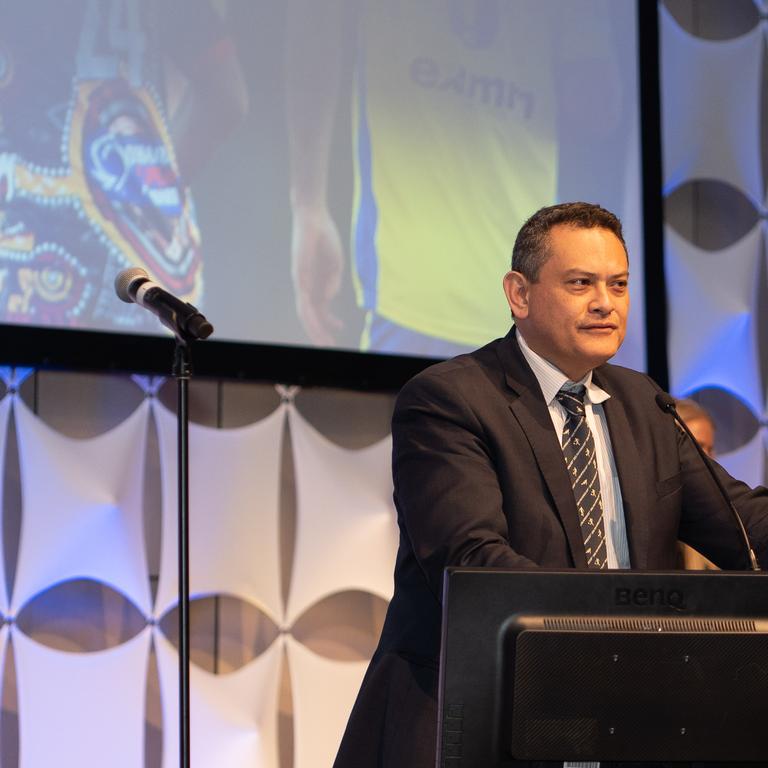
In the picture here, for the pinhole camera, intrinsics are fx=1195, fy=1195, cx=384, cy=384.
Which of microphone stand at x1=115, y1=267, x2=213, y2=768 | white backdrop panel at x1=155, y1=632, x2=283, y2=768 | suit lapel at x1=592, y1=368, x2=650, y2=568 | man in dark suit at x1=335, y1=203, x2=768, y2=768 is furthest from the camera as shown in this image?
white backdrop panel at x1=155, y1=632, x2=283, y2=768

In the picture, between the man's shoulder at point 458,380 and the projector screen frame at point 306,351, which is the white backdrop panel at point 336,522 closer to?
the projector screen frame at point 306,351

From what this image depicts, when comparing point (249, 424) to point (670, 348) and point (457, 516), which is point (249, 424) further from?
point (457, 516)

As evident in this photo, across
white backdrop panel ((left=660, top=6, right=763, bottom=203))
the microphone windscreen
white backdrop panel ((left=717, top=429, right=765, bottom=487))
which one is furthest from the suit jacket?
white backdrop panel ((left=660, top=6, right=763, bottom=203))

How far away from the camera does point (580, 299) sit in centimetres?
209

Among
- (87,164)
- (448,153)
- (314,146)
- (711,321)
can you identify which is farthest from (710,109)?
(87,164)

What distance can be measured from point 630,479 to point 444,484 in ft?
1.20

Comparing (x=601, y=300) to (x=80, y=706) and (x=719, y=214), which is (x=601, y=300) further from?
(x=719, y=214)

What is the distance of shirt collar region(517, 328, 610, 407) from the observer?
6.86 ft

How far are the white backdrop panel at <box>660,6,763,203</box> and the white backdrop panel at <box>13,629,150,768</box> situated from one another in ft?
8.21

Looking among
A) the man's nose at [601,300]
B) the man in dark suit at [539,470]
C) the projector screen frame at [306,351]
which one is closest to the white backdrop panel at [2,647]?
the projector screen frame at [306,351]

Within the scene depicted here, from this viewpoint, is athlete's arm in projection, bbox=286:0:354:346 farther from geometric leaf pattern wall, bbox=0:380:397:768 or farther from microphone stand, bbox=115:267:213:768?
microphone stand, bbox=115:267:213:768

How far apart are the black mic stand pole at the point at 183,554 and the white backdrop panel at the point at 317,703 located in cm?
133

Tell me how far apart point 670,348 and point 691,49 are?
3.63 feet

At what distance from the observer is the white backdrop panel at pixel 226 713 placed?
3324mm
